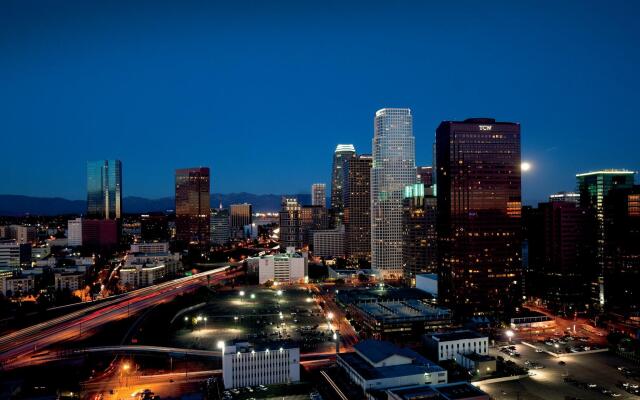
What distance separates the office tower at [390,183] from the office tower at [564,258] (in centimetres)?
2482

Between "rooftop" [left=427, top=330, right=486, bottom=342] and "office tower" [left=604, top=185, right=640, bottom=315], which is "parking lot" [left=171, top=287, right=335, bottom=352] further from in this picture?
"office tower" [left=604, top=185, right=640, bottom=315]

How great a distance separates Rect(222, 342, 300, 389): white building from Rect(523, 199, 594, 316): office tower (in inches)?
1404

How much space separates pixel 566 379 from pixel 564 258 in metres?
28.2

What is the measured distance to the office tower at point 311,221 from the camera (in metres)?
131

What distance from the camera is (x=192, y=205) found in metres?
141

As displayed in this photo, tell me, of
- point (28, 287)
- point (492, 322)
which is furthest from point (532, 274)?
point (28, 287)

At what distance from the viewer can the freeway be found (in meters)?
43.5

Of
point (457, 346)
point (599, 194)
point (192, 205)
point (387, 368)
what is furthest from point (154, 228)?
point (387, 368)

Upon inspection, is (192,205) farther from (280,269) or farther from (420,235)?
(420,235)

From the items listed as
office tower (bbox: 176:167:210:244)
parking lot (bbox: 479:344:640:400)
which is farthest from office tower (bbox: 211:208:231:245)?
parking lot (bbox: 479:344:640:400)

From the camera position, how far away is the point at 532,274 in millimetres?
66125

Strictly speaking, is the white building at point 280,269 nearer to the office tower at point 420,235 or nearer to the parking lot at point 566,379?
the office tower at point 420,235

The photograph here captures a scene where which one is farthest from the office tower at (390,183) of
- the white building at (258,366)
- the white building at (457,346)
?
the white building at (258,366)

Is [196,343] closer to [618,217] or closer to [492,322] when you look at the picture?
[492,322]
